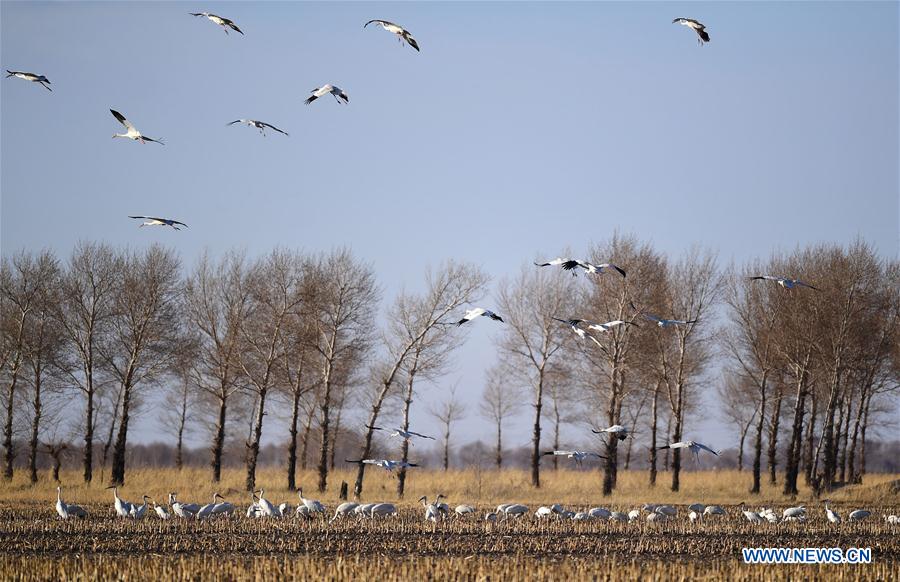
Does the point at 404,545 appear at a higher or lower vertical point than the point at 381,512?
lower

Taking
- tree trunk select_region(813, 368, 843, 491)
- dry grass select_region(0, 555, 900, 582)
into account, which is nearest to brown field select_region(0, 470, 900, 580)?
dry grass select_region(0, 555, 900, 582)

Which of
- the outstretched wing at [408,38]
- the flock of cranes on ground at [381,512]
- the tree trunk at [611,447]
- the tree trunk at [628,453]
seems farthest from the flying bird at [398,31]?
the tree trunk at [628,453]

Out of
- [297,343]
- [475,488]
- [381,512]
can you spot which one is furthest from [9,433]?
[381,512]

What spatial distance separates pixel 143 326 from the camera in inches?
1674

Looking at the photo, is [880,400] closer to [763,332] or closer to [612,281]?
[763,332]

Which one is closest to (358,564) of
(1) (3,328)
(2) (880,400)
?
(1) (3,328)

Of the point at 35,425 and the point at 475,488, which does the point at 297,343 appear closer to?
the point at 475,488

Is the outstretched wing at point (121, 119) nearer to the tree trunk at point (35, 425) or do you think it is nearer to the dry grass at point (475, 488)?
the dry grass at point (475, 488)

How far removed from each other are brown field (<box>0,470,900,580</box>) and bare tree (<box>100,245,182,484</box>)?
7356 millimetres

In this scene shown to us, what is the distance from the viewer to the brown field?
1700 centimetres

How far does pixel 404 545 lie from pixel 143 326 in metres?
24.7

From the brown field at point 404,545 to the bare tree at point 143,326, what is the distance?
24.1ft

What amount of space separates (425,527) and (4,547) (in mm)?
10108

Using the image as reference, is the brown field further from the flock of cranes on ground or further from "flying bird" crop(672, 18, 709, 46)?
"flying bird" crop(672, 18, 709, 46)
